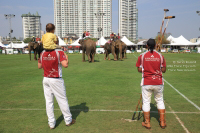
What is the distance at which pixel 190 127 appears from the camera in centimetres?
474

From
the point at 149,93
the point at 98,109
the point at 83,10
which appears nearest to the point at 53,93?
the point at 98,109

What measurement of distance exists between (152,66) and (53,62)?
2.11 m

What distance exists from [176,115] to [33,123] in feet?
11.6

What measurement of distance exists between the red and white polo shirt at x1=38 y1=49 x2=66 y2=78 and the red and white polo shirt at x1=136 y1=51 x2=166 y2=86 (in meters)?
1.75

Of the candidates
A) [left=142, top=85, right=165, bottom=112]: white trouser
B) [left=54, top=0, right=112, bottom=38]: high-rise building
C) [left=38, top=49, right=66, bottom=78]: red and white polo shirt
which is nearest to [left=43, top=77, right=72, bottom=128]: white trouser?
[left=38, top=49, right=66, bottom=78]: red and white polo shirt

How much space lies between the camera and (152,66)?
4.59m

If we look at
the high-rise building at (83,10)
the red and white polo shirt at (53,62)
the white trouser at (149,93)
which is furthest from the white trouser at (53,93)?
the high-rise building at (83,10)

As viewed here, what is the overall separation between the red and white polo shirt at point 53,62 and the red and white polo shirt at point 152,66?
1.75 meters

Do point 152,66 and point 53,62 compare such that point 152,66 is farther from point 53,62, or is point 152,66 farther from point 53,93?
point 53,93

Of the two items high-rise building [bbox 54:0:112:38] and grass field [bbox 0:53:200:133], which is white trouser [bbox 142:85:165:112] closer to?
grass field [bbox 0:53:200:133]

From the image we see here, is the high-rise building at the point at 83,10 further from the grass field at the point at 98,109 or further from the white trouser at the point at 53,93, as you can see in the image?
the white trouser at the point at 53,93

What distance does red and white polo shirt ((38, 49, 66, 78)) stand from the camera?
4.57 m

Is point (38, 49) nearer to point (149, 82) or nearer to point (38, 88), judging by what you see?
point (38, 88)

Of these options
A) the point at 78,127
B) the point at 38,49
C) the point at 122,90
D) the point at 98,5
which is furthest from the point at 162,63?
the point at 98,5
